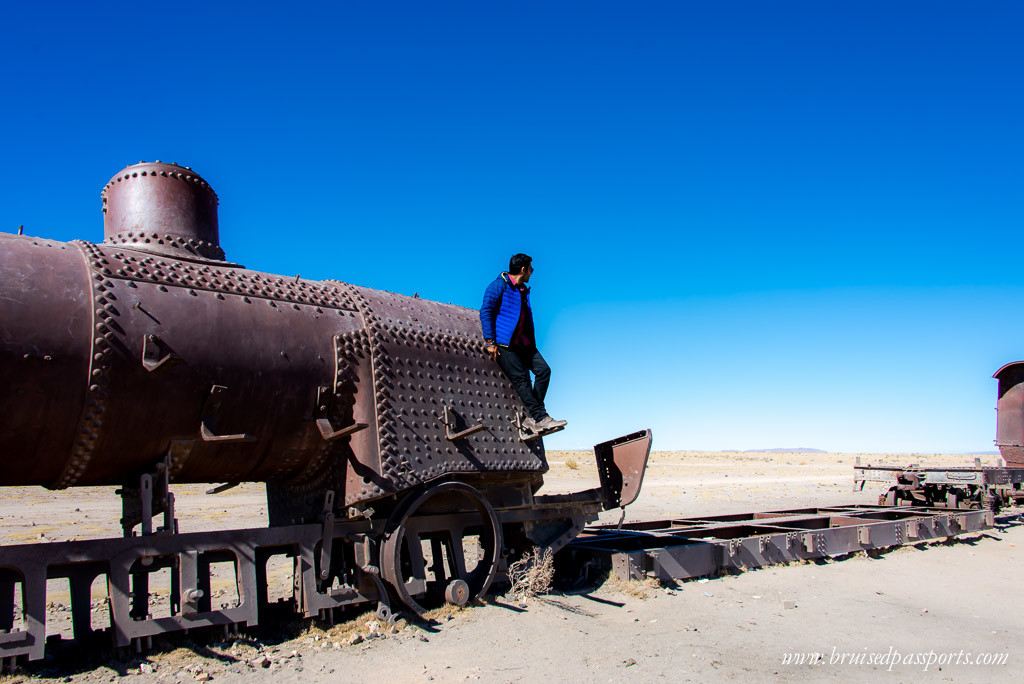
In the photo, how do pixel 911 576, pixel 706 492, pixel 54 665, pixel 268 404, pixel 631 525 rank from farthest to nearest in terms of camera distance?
pixel 706 492 → pixel 631 525 → pixel 911 576 → pixel 268 404 → pixel 54 665

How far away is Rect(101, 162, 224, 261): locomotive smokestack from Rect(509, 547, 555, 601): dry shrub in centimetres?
397

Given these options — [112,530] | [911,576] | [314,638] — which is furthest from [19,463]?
[112,530]

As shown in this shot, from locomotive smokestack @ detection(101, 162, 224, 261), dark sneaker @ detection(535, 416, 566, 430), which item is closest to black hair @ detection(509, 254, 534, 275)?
dark sneaker @ detection(535, 416, 566, 430)

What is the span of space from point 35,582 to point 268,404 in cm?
187

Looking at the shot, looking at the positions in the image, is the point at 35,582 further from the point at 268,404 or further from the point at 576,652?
the point at 576,652

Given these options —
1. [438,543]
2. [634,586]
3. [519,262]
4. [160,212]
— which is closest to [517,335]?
[519,262]

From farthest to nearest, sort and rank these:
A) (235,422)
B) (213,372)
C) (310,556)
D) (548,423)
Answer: (548,423) < (310,556) < (235,422) < (213,372)

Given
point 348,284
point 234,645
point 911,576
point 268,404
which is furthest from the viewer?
point 911,576

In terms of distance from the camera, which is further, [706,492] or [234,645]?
[706,492]

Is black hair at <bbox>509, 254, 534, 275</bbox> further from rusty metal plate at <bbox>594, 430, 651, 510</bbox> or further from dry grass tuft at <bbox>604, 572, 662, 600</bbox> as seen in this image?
dry grass tuft at <bbox>604, 572, 662, 600</bbox>

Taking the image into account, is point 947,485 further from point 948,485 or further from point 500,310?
point 500,310

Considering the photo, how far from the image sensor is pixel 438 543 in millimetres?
7191

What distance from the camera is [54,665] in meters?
5.05

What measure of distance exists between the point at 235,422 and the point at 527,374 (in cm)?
287
